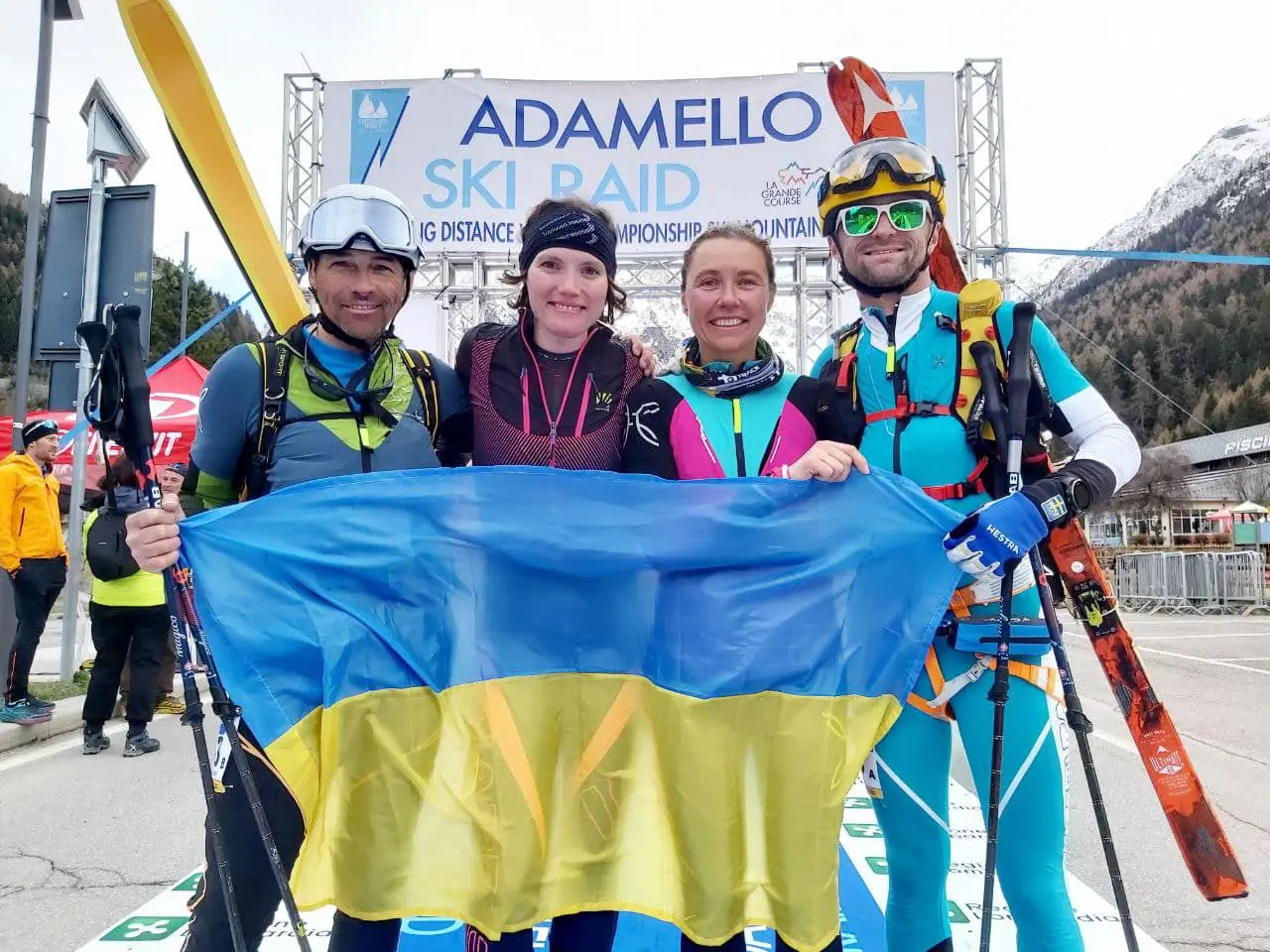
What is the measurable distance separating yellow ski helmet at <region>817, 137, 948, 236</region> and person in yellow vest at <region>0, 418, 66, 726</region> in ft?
22.8

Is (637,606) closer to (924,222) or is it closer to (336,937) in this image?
(336,937)

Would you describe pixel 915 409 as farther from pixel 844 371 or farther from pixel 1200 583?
pixel 1200 583

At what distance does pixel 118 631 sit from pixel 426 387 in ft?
17.0

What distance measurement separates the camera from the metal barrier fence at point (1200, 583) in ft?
61.1

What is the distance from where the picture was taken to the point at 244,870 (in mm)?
2104

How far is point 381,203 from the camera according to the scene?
2498mm

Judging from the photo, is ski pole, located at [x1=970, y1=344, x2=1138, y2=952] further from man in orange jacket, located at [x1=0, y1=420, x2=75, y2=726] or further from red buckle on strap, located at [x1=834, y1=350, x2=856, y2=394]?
man in orange jacket, located at [x1=0, y1=420, x2=75, y2=726]

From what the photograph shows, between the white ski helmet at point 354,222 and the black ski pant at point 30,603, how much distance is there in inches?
234

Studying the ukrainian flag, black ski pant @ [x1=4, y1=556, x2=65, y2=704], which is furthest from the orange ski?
black ski pant @ [x1=4, y1=556, x2=65, y2=704]

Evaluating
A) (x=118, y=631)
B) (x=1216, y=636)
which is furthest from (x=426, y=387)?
(x=1216, y=636)

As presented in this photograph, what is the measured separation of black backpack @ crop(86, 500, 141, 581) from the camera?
6.23 m

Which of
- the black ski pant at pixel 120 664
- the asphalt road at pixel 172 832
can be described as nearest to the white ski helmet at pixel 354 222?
the asphalt road at pixel 172 832

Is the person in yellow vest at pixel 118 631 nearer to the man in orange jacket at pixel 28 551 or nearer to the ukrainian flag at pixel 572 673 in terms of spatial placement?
the man in orange jacket at pixel 28 551

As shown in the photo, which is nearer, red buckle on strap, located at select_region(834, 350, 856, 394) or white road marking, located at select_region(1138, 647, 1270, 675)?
red buckle on strap, located at select_region(834, 350, 856, 394)
